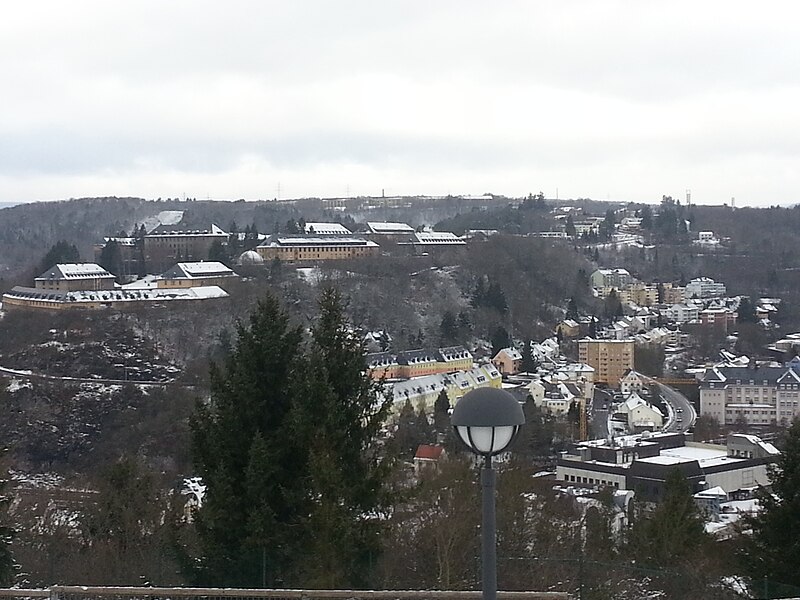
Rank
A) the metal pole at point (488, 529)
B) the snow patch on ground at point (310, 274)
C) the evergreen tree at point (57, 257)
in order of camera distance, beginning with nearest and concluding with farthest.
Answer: the metal pole at point (488, 529) < the evergreen tree at point (57, 257) < the snow patch on ground at point (310, 274)

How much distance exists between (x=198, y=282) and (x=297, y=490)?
47.1 metres

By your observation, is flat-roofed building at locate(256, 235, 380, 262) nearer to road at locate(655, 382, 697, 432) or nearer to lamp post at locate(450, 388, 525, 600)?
road at locate(655, 382, 697, 432)

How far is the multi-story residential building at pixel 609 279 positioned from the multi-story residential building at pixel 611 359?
23327 mm

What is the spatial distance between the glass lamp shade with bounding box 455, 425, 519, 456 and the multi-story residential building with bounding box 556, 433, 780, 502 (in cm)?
1933

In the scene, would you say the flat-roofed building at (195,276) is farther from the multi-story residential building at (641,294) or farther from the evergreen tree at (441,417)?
the multi-story residential building at (641,294)

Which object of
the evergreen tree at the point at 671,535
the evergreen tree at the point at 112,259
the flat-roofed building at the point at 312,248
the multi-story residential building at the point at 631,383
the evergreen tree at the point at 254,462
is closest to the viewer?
the evergreen tree at the point at 254,462

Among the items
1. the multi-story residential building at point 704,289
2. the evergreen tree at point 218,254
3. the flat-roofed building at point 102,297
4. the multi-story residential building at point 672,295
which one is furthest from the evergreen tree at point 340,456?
the multi-story residential building at point 704,289

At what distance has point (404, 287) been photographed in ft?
200

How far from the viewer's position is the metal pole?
4.25m

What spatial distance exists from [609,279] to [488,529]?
74.6 m

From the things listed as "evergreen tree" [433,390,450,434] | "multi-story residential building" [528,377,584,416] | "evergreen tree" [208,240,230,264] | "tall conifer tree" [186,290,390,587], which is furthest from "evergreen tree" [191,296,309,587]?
"evergreen tree" [208,240,230,264]

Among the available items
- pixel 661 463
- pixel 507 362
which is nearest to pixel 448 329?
pixel 507 362

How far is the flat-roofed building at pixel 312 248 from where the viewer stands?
203 feet

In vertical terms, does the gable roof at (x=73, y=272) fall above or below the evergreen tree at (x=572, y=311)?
above
